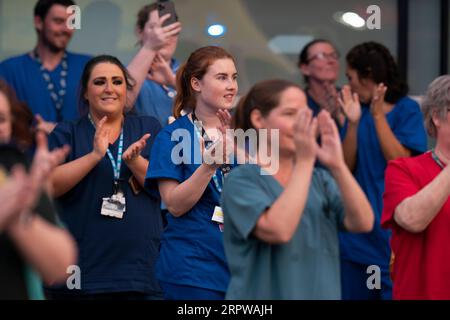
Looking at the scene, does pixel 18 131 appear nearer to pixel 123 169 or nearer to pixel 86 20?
pixel 123 169

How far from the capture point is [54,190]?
482 cm

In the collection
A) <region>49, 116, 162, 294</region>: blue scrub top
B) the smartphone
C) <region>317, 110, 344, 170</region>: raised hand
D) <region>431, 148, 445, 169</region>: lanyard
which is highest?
the smartphone

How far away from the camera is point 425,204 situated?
3822 mm

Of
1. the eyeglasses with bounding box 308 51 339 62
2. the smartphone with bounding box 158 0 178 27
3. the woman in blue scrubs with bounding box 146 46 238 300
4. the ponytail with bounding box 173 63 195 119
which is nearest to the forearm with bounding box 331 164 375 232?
the woman in blue scrubs with bounding box 146 46 238 300

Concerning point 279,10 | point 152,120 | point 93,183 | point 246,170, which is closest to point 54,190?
point 93,183

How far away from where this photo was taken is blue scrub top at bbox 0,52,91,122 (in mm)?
5828

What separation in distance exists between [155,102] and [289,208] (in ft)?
8.98

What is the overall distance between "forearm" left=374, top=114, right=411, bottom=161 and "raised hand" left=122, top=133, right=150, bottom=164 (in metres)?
1.49

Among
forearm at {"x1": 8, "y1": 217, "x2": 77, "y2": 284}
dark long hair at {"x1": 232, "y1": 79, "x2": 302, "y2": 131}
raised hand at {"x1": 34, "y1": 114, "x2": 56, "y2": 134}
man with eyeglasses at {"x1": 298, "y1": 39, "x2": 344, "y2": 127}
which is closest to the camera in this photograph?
forearm at {"x1": 8, "y1": 217, "x2": 77, "y2": 284}

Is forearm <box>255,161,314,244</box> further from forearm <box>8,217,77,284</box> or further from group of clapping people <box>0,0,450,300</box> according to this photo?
forearm <box>8,217,77,284</box>

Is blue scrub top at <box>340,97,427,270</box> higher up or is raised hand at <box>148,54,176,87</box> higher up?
raised hand at <box>148,54,176,87</box>

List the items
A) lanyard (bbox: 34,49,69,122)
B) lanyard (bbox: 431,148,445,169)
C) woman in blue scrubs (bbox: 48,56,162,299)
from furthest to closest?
1. lanyard (bbox: 34,49,69,122)
2. woman in blue scrubs (bbox: 48,56,162,299)
3. lanyard (bbox: 431,148,445,169)

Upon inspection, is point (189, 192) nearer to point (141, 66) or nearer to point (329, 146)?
point (329, 146)

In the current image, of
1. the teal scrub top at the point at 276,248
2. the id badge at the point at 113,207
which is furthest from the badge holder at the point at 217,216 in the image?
the teal scrub top at the point at 276,248
